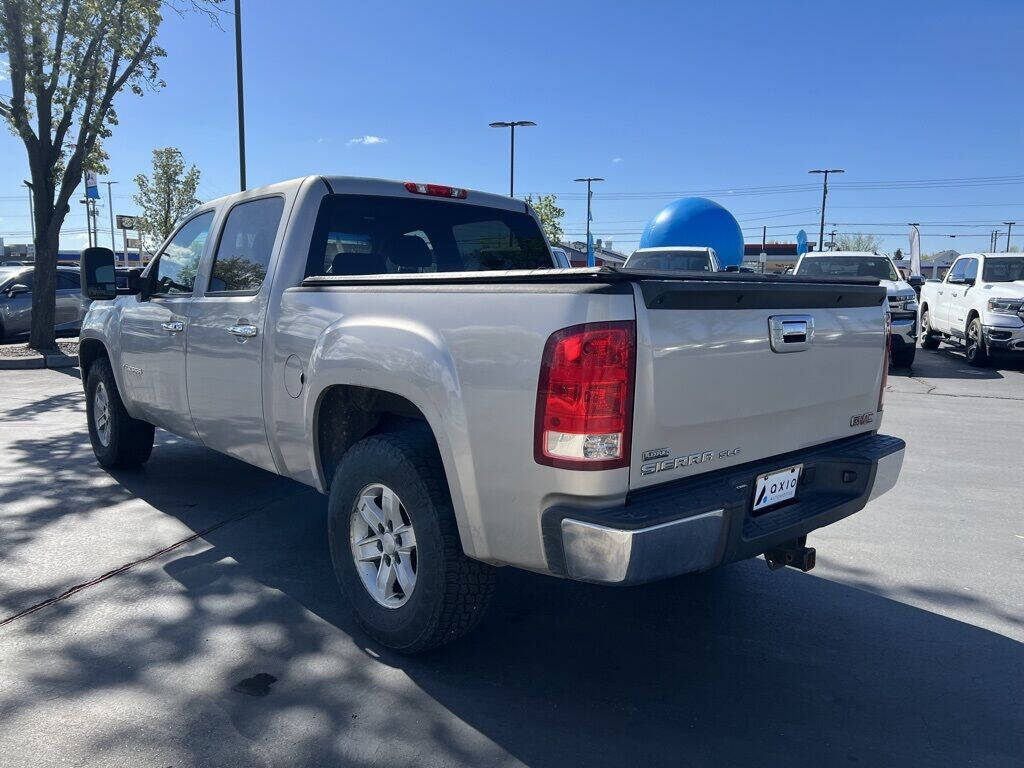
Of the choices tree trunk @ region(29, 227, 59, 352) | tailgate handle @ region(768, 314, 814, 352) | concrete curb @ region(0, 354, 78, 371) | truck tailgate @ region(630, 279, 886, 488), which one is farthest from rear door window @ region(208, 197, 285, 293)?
tree trunk @ region(29, 227, 59, 352)

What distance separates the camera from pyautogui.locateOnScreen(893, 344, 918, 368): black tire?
13.2 metres

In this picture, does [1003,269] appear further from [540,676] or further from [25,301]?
[25,301]

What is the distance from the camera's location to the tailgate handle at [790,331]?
2920mm

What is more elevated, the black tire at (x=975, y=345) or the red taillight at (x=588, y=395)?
the red taillight at (x=588, y=395)

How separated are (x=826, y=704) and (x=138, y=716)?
93.3 inches

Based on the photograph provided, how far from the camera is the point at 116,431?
5.67 meters

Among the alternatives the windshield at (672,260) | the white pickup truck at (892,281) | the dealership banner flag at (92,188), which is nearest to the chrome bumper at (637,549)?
the white pickup truck at (892,281)

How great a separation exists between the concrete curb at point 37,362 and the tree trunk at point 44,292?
0.79 meters

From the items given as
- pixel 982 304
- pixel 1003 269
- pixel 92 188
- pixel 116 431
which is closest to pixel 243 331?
pixel 116 431

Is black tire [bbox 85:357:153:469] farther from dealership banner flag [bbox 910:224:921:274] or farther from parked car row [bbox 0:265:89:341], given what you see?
dealership banner flag [bbox 910:224:921:274]

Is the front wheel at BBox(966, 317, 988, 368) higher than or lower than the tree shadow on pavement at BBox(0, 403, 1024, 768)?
higher

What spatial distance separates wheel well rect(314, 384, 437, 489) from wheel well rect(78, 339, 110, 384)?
3.00 m

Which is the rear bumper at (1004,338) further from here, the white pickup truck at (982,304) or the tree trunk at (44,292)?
the tree trunk at (44,292)

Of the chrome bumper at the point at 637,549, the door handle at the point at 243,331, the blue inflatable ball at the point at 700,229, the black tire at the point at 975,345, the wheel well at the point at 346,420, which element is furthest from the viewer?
the blue inflatable ball at the point at 700,229
